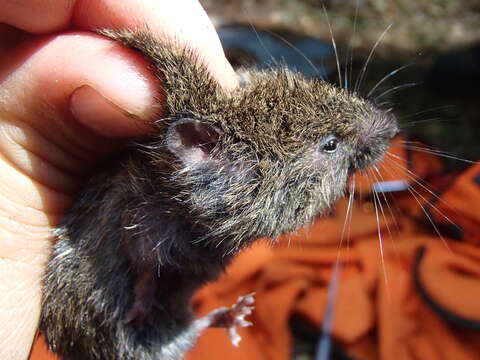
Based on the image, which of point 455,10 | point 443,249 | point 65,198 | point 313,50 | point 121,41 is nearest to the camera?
point 121,41

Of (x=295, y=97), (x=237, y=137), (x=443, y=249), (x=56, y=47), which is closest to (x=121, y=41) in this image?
(x=56, y=47)

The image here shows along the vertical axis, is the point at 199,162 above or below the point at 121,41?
below

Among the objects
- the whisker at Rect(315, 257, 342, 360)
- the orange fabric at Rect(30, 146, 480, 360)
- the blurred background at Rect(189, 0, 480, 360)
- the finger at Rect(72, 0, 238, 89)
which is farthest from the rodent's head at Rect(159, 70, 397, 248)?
the whisker at Rect(315, 257, 342, 360)

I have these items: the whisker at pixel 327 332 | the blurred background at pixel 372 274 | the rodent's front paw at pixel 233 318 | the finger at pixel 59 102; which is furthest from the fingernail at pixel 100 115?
the whisker at pixel 327 332

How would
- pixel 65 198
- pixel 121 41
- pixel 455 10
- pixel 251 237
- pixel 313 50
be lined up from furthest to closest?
pixel 455 10
pixel 313 50
pixel 65 198
pixel 251 237
pixel 121 41

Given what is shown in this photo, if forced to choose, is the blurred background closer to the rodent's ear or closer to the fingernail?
the rodent's ear

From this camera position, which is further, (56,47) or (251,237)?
(251,237)

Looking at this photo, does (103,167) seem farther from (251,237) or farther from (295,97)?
(295,97)

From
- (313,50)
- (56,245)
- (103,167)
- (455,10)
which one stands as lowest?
(56,245)
